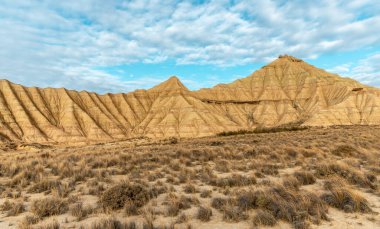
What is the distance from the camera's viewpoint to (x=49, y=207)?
713 cm

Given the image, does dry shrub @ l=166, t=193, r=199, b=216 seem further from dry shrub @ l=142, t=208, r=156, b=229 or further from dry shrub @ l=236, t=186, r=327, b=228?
dry shrub @ l=236, t=186, r=327, b=228

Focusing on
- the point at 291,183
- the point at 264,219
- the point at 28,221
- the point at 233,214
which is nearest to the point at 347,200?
the point at 291,183

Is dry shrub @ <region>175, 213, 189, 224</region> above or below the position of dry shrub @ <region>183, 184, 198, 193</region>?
below

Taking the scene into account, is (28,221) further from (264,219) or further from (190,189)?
(264,219)

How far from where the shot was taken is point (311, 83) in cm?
10225

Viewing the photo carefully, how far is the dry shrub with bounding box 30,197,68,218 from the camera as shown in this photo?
22.8ft

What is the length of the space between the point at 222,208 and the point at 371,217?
349 cm

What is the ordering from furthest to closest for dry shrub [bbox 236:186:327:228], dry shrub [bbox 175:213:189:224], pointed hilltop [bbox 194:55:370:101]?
pointed hilltop [bbox 194:55:370:101]
dry shrub [bbox 175:213:189:224]
dry shrub [bbox 236:186:327:228]

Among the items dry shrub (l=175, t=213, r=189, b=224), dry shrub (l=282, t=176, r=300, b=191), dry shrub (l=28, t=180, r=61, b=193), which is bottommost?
dry shrub (l=175, t=213, r=189, b=224)

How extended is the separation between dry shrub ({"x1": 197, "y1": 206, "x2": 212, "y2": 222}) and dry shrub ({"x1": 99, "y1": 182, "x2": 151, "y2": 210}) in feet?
5.98

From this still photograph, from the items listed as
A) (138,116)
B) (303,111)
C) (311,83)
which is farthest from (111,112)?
(311,83)

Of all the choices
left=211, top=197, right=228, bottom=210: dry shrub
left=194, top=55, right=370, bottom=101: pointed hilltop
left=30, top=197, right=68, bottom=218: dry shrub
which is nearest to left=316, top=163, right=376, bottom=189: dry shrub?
left=211, top=197, right=228, bottom=210: dry shrub

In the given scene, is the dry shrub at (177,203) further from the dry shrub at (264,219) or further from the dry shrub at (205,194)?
the dry shrub at (264,219)

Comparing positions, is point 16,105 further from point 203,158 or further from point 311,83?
point 311,83
